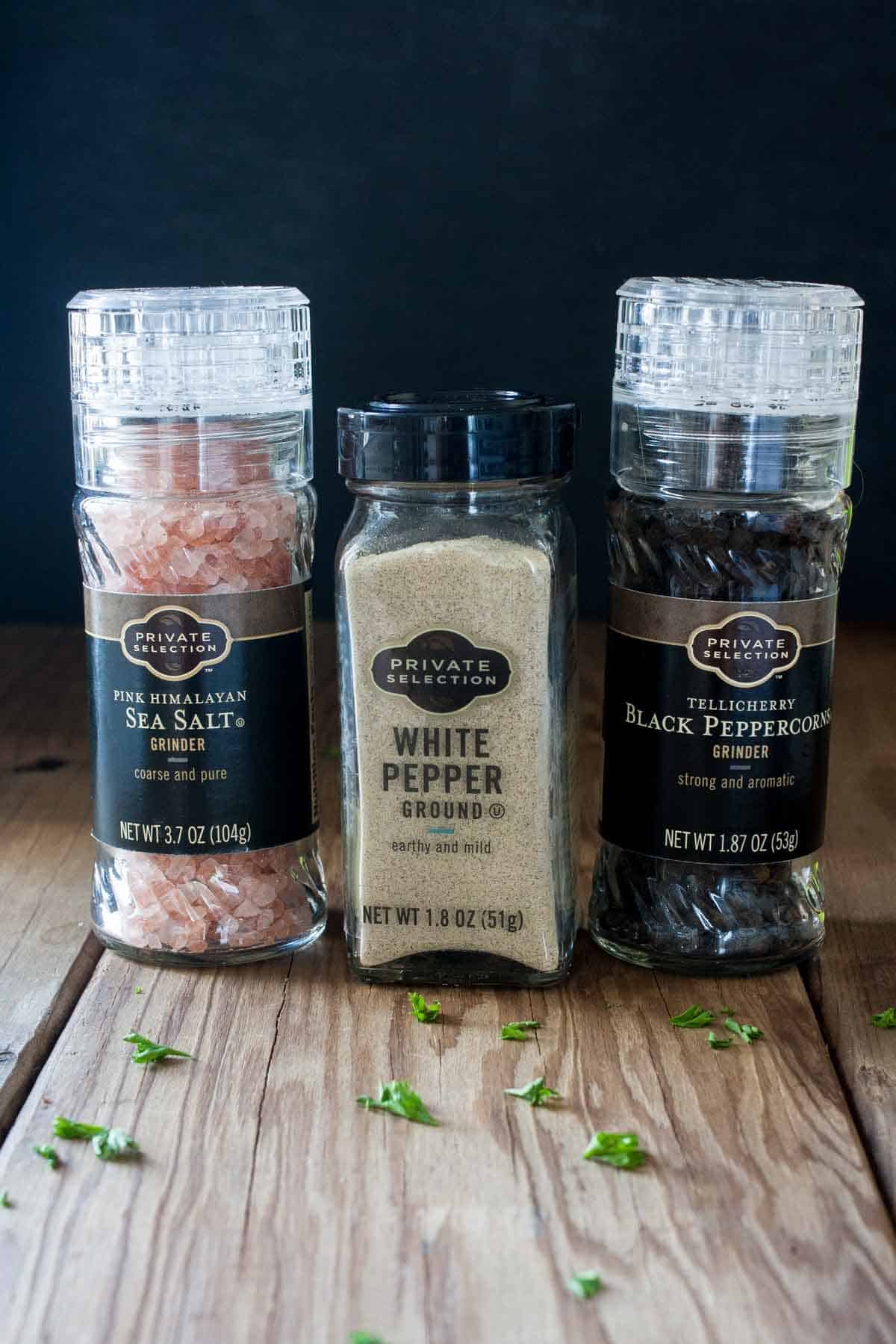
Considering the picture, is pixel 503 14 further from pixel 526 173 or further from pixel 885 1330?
pixel 885 1330

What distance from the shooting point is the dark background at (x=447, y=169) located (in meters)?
1.46

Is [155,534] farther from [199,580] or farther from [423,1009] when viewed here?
[423,1009]

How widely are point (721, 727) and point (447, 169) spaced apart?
921 mm

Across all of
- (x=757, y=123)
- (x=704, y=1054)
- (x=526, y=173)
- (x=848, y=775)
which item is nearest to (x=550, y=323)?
(x=526, y=173)

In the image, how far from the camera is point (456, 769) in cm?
74

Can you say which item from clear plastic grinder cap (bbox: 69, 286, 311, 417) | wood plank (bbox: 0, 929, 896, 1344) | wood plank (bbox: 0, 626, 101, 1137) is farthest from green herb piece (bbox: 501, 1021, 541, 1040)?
clear plastic grinder cap (bbox: 69, 286, 311, 417)

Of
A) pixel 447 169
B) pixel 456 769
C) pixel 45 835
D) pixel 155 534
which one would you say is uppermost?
pixel 447 169

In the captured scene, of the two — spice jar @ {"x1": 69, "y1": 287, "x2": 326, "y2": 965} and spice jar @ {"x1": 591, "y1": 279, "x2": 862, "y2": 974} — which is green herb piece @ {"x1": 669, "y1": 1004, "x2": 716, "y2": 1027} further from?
spice jar @ {"x1": 69, "y1": 287, "x2": 326, "y2": 965}

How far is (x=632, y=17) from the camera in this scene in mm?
1457

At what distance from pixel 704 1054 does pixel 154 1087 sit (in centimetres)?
26

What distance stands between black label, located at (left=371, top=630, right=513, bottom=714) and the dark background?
0.86 m

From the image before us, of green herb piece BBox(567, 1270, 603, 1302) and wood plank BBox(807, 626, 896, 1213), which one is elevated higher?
green herb piece BBox(567, 1270, 603, 1302)

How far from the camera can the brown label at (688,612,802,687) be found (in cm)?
75

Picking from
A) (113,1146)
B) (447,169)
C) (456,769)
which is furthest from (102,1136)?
(447,169)
